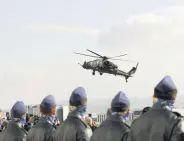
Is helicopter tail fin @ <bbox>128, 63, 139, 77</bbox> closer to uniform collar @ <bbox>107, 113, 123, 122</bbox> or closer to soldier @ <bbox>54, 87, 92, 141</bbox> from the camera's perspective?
soldier @ <bbox>54, 87, 92, 141</bbox>

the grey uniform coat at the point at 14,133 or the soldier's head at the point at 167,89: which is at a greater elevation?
the soldier's head at the point at 167,89

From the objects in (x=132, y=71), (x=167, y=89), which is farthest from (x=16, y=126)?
(x=132, y=71)

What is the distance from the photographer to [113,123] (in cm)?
866

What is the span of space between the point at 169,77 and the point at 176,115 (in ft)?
1.89

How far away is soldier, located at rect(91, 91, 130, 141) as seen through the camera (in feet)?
28.0

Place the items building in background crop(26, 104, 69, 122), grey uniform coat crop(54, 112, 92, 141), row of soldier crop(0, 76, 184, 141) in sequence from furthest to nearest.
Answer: building in background crop(26, 104, 69, 122) < grey uniform coat crop(54, 112, 92, 141) < row of soldier crop(0, 76, 184, 141)

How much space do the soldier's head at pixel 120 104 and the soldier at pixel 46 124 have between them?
2.35 meters

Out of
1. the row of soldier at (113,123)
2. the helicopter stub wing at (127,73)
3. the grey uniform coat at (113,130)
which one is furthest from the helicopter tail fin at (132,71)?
the grey uniform coat at (113,130)

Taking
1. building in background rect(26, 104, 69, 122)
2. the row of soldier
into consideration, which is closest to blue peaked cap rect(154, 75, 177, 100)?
the row of soldier

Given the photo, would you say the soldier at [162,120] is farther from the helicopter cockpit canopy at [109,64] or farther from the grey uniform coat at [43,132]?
the helicopter cockpit canopy at [109,64]

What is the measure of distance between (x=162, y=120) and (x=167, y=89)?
1.53 ft

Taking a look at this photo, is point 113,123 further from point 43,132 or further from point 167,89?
point 43,132

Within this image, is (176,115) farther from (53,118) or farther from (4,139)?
(4,139)

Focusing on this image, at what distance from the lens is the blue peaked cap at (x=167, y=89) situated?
7.53 metres
